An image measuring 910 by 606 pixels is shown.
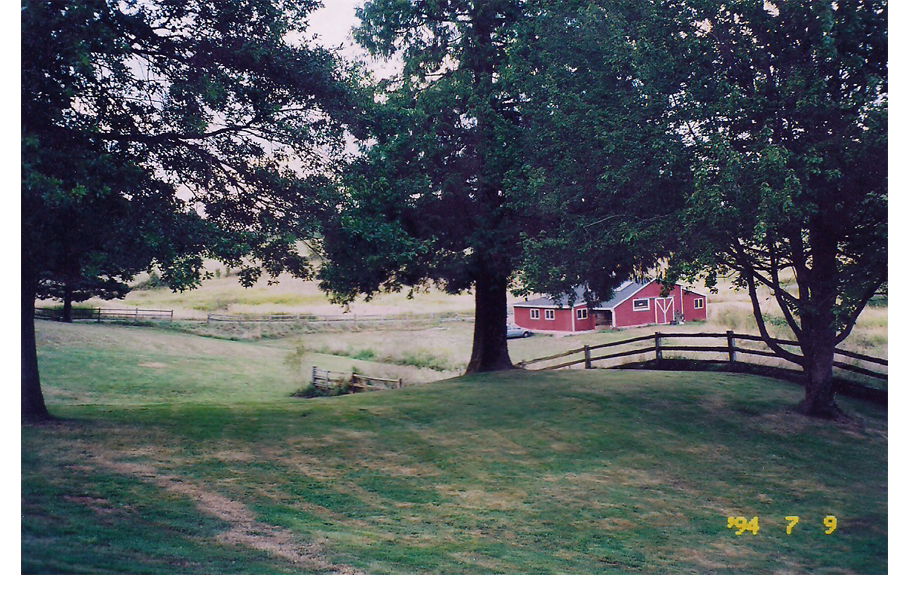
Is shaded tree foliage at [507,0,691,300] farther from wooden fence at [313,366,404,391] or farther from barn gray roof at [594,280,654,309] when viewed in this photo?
wooden fence at [313,366,404,391]

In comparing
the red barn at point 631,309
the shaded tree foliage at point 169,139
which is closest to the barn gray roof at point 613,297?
the red barn at point 631,309

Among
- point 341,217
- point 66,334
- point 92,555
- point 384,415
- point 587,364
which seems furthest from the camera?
point 587,364

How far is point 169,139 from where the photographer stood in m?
6.09

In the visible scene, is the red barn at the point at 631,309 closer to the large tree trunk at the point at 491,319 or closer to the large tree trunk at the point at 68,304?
the large tree trunk at the point at 491,319

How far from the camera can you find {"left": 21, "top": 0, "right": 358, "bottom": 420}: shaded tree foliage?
207 inches

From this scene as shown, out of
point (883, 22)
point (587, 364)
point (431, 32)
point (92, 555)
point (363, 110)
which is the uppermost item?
point (431, 32)

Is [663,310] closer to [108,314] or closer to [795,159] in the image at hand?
[795,159]

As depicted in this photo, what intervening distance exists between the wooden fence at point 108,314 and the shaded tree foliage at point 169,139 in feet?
0.90

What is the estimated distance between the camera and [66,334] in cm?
609

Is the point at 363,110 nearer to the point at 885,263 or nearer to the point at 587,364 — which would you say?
the point at 587,364

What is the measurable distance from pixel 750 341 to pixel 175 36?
7300 millimetres

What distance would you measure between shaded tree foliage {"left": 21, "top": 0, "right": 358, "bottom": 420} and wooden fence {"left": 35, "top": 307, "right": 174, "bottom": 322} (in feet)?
0.90

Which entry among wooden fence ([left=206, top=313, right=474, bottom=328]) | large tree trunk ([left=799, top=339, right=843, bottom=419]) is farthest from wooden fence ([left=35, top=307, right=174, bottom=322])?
large tree trunk ([left=799, top=339, right=843, bottom=419])
